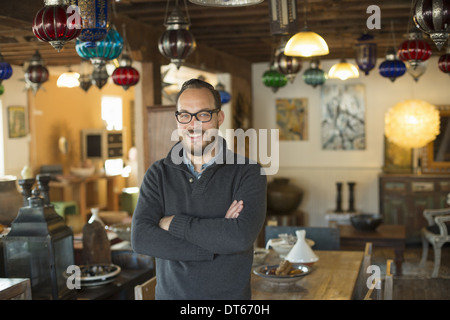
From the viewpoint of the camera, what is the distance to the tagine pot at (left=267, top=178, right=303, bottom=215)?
948 cm

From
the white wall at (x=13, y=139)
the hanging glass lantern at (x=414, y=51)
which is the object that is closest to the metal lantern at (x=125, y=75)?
the hanging glass lantern at (x=414, y=51)

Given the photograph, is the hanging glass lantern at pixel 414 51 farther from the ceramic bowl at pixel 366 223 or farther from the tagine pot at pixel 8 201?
the tagine pot at pixel 8 201

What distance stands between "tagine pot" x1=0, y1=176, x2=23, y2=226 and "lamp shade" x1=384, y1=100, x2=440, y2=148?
20.2 feet

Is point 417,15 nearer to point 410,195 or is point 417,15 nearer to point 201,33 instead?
point 201,33

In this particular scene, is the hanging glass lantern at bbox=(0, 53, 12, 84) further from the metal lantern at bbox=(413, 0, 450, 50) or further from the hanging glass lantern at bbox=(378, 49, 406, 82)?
the hanging glass lantern at bbox=(378, 49, 406, 82)

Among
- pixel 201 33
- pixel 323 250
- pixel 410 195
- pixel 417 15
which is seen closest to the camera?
pixel 417 15

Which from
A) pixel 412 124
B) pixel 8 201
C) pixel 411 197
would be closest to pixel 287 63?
pixel 8 201

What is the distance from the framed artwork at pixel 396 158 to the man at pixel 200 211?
7.64 m

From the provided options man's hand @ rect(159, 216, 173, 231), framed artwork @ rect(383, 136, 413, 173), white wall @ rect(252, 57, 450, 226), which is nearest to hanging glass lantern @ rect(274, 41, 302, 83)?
man's hand @ rect(159, 216, 173, 231)

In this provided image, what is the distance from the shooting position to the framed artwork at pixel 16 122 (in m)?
8.88

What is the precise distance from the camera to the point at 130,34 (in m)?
5.86

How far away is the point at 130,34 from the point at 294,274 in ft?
10.8
